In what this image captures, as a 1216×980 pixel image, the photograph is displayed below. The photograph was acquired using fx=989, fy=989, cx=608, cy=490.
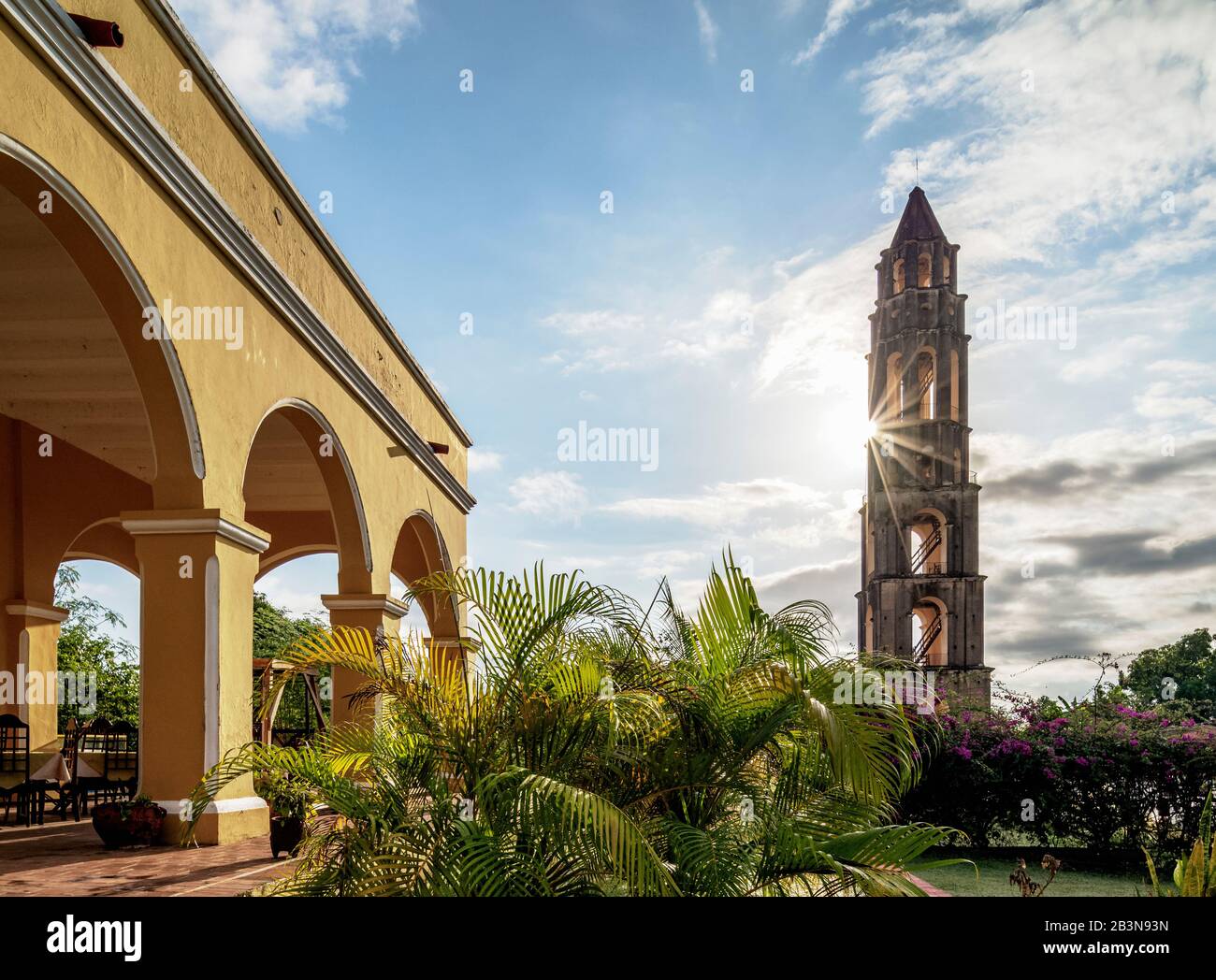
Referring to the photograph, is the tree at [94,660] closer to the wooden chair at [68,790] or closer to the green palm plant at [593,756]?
the wooden chair at [68,790]

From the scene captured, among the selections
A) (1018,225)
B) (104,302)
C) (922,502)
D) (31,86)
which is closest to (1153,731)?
(1018,225)

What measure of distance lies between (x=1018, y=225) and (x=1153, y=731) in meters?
5.37

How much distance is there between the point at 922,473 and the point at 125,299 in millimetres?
28119

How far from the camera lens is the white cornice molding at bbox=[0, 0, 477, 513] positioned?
17.8 feet

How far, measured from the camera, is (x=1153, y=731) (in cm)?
1012

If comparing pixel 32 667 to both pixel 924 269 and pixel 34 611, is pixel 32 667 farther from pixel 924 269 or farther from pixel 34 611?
pixel 924 269

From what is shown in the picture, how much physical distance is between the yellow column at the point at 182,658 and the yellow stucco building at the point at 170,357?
15 millimetres

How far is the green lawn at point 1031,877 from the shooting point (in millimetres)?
7902

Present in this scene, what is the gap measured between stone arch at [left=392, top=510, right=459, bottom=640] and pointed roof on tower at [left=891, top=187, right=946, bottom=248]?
908 inches

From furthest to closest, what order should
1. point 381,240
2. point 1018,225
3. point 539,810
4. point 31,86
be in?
point 1018,225 → point 381,240 → point 31,86 → point 539,810

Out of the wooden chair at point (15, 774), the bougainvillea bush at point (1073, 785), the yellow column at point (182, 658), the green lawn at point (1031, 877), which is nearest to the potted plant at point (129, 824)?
the yellow column at point (182, 658)

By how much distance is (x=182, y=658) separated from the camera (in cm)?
724

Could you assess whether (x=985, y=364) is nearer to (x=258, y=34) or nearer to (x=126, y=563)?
(x=126, y=563)

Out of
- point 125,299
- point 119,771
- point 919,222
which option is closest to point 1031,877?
point 125,299
